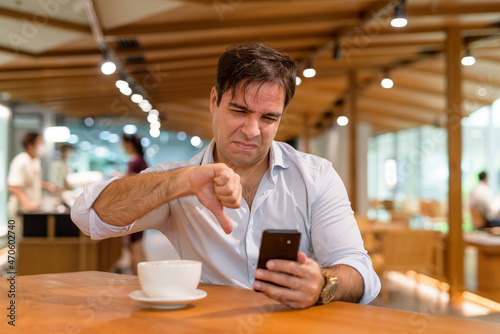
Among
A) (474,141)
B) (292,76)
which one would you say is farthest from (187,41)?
(474,141)

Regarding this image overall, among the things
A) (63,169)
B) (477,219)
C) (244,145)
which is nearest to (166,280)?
(244,145)

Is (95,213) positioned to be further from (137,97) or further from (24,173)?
(137,97)

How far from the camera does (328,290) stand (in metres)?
1.28

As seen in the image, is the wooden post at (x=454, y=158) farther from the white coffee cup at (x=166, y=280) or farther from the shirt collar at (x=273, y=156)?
the white coffee cup at (x=166, y=280)

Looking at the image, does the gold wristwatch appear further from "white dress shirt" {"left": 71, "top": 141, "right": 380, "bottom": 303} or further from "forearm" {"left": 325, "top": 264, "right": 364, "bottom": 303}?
"white dress shirt" {"left": 71, "top": 141, "right": 380, "bottom": 303}

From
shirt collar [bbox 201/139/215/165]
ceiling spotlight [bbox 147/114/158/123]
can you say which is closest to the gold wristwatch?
shirt collar [bbox 201/139/215/165]

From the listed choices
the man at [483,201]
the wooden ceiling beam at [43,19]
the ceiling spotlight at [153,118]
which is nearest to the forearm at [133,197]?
the wooden ceiling beam at [43,19]

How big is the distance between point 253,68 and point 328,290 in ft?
2.78

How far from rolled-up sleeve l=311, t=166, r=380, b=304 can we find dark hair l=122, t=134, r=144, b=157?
14.2 feet

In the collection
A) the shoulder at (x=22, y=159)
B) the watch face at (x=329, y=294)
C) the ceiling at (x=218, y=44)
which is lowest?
the watch face at (x=329, y=294)

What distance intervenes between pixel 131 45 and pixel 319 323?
567 centimetres

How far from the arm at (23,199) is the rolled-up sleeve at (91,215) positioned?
425cm

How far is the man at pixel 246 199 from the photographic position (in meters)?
1.62

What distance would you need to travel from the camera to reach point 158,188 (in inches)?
64.5
